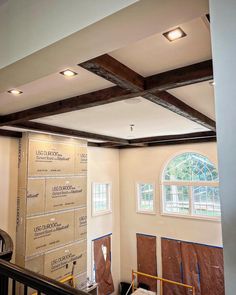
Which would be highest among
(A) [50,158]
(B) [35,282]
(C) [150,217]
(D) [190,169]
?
(A) [50,158]

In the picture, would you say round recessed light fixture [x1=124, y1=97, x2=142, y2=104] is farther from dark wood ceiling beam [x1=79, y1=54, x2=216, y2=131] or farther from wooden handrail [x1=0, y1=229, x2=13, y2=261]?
wooden handrail [x1=0, y1=229, x2=13, y2=261]

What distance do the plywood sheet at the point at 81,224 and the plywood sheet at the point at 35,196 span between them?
1118 millimetres

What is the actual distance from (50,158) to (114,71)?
152 inches

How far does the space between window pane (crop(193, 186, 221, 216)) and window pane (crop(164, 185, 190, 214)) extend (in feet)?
0.85

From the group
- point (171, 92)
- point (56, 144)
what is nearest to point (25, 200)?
point (56, 144)

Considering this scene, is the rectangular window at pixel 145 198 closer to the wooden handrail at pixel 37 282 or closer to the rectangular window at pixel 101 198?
the rectangular window at pixel 101 198

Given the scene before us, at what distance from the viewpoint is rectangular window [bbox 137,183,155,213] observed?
746cm

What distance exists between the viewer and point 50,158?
17.5ft

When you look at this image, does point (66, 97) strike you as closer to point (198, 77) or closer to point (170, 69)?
point (170, 69)

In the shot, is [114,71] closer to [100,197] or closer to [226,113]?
[226,113]

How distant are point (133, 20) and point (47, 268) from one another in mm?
5432

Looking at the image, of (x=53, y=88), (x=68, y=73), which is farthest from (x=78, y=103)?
(x=68, y=73)

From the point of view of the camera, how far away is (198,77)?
2027mm

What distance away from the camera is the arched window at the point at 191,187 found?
21.2 feet
